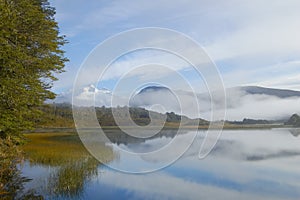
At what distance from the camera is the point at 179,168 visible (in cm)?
2194

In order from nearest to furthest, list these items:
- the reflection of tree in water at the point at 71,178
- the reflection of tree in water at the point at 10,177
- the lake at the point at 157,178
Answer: the reflection of tree in water at the point at 10,177
the reflection of tree in water at the point at 71,178
the lake at the point at 157,178

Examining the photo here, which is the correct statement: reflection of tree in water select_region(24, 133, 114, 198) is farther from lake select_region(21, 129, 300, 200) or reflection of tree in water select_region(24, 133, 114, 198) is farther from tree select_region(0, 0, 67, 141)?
tree select_region(0, 0, 67, 141)

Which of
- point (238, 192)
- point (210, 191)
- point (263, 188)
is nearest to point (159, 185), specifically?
point (210, 191)

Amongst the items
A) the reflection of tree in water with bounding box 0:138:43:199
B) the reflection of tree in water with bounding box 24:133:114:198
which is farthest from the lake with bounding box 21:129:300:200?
the reflection of tree in water with bounding box 0:138:43:199

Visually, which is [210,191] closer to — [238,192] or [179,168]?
[238,192]

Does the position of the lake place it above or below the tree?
below

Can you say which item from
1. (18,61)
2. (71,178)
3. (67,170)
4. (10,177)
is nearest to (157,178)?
(67,170)

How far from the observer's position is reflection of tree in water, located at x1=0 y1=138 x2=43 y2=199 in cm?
1261

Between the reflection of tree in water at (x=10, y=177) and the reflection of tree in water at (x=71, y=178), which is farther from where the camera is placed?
the reflection of tree in water at (x=71, y=178)

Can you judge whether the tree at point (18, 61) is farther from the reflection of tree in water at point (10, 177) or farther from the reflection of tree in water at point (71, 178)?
the reflection of tree in water at point (71, 178)

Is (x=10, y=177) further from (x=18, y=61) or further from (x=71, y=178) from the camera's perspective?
(x=18, y=61)

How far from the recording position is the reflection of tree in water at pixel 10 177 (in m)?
12.6

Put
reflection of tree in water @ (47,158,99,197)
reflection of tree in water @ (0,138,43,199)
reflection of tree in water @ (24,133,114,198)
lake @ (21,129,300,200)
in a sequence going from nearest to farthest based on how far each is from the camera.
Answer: reflection of tree in water @ (0,138,43,199) < reflection of tree in water @ (47,158,99,197) < reflection of tree in water @ (24,133,114,198) < lake @ (21,129,300,200)

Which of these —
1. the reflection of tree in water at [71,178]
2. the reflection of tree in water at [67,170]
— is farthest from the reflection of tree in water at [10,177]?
the reflection of tree in water at [71,178]
